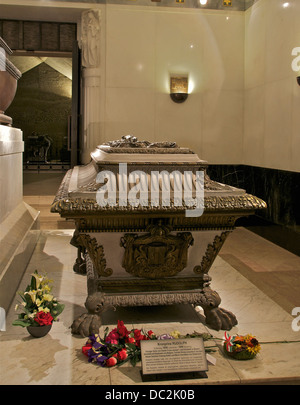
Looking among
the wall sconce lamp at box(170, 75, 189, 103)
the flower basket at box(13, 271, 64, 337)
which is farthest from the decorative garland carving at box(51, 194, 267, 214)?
the wall sconce lamp at box(170, 75, 189, 103)

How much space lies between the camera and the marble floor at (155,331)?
2178mm

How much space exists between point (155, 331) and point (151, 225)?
23.9 inches

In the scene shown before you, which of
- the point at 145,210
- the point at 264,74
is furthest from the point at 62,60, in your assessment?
the point at 145,210

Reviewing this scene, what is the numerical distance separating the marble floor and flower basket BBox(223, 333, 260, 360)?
3cm

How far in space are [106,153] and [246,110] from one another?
4.73 m

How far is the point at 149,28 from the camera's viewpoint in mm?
6895

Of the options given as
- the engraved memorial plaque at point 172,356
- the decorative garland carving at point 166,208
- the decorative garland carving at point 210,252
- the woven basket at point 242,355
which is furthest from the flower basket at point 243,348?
the decorative garland carving at point 166,208

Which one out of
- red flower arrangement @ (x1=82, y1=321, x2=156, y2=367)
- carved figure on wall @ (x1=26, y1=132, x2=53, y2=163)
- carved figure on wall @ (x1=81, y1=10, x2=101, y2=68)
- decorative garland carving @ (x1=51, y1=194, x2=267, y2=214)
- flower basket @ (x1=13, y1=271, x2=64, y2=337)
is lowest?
red flower arrangement @ (x1=82, y1=321, x2=156, y2=367)

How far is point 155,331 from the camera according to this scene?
2707 millimetres

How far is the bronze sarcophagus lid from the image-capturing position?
2.53 metres

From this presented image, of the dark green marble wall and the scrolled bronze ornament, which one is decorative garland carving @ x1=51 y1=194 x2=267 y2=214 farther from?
the dark green marble wall

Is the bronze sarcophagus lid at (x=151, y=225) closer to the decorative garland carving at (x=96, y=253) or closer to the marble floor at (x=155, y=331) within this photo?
the decorative garland carving at (x=96, y=253)

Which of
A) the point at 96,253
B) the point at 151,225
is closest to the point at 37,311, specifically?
the point at 96,253

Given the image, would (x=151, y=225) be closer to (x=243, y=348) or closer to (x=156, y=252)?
(x=156, y=252)
